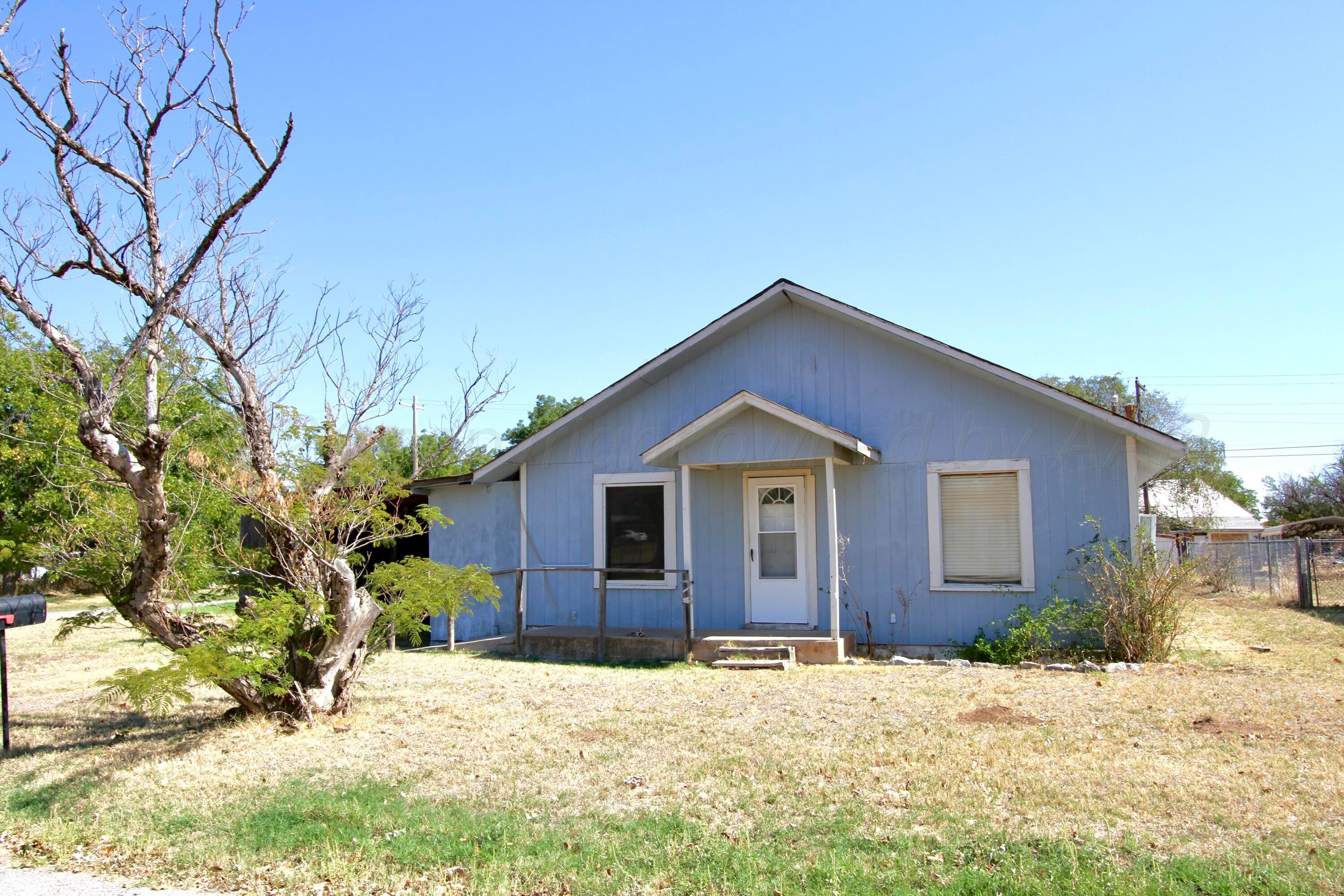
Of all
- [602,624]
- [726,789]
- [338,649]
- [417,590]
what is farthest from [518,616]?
[726,789]

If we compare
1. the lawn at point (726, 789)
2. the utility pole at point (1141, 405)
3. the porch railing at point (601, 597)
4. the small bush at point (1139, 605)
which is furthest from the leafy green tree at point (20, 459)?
the utility pole at point (1141, 405)

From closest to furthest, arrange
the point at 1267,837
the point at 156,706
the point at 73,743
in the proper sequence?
the point at 1267,837, the point at 156,706, the point at 73,743

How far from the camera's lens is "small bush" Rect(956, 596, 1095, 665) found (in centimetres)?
1100

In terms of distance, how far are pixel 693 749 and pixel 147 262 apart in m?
5.85

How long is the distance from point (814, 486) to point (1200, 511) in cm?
3880

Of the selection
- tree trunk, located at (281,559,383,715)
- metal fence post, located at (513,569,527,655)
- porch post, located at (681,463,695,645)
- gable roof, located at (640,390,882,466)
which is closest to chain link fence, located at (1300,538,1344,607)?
gable roof, located at (640,390,882,466)

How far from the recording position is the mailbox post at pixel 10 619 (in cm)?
777

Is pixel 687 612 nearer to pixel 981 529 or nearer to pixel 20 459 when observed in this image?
pixel 981 529

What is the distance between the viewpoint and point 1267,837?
482cm

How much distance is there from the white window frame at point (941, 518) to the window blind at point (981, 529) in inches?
2.5

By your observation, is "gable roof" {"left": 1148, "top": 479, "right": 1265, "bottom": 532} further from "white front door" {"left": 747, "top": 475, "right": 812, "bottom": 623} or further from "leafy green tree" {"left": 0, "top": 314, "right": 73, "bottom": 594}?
"leafy green tree" {"left": 0, "top": 314, "right": 73, "bottom": 594}

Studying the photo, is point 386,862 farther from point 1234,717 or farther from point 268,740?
point 1234,717

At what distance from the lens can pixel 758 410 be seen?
11.8 meters

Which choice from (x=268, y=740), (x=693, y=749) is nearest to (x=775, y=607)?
(x=693, y=749)
